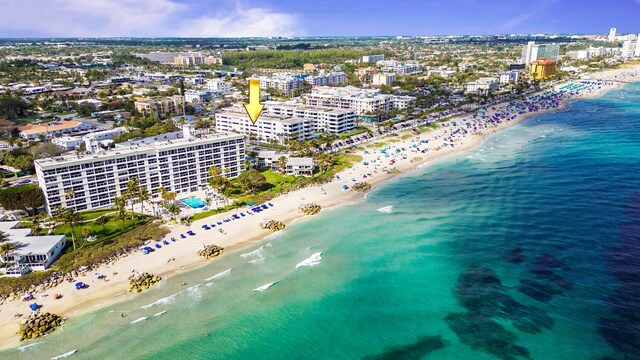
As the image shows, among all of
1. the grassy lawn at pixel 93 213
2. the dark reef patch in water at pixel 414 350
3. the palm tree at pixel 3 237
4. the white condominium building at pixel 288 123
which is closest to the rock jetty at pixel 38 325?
the palm tree at pixel 3 237

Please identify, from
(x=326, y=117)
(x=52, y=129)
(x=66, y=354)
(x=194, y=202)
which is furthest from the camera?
(x=326, y=117)

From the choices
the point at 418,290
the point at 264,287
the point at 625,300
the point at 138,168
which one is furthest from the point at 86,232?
the point at 625,300

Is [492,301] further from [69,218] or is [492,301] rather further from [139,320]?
[69,218]

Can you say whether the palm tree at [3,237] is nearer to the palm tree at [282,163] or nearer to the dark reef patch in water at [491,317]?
the palm tree at [282,163]

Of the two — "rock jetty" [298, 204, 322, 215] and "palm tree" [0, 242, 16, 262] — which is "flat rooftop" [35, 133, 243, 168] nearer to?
"palm tree" [0, 242, 16, 262]

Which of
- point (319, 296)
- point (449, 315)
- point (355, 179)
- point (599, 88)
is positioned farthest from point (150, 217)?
point (599, 88)

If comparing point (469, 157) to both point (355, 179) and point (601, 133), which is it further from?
point (601, 133)
